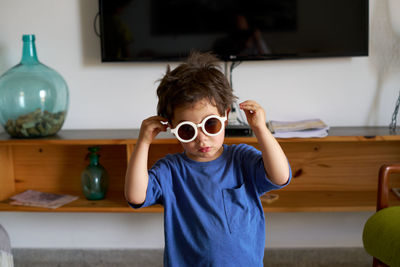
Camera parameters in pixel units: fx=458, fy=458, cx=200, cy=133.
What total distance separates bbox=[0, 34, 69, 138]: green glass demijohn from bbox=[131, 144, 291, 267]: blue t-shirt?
101 centimetres

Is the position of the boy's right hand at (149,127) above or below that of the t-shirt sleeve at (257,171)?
above

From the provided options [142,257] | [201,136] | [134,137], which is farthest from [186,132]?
[142,257]

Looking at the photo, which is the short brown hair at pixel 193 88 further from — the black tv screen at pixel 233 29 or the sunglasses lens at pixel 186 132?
the black tv screen at pixel 233 29

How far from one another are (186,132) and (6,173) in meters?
1.49

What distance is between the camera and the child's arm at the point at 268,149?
116 cm

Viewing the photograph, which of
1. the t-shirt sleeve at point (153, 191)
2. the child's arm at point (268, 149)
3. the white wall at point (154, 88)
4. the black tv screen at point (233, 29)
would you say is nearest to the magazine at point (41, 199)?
the white wall at point (154, 88)

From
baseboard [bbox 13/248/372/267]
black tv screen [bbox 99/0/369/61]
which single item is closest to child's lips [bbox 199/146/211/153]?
black tv screen [bbox 99/0/369/61]

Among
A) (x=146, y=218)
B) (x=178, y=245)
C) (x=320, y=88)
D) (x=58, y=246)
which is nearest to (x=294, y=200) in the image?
(x=320, y=88)

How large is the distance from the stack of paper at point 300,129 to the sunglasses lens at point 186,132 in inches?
32.7

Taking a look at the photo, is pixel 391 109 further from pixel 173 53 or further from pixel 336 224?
pixel 173 53

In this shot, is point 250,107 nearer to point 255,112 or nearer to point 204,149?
point 255,112

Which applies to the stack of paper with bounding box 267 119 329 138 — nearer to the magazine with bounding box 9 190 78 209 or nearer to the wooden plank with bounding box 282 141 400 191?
the wooden plank with bounding box 282 141 400 191

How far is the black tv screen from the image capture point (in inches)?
81.2

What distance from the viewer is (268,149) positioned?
3.80ft
